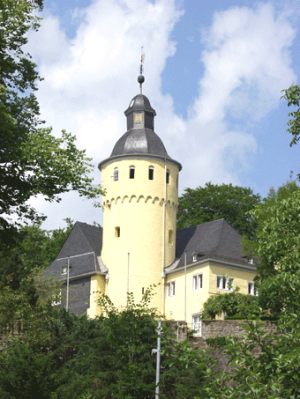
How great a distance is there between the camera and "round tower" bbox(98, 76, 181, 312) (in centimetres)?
4244

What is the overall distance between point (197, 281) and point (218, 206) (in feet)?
52.1

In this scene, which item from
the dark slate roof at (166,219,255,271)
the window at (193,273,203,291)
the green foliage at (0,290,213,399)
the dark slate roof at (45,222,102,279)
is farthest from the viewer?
the dark slate roof at (45,222,102,279)

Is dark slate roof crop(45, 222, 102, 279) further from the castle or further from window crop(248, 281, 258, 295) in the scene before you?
window crop(248, 281, 258, 295)

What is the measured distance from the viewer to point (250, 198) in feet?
181

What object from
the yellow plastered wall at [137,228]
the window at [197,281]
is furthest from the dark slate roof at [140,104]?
the window at [197,281]

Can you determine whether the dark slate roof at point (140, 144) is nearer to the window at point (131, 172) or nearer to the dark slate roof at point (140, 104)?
the window at point (131, 172)

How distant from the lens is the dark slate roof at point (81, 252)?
1781 inches

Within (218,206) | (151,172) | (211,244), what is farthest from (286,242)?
(218,206)

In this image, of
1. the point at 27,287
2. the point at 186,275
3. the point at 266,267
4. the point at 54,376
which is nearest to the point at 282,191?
the point at 266,267

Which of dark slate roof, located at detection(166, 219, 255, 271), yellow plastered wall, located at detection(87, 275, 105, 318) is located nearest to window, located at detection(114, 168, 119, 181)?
dark slate roof, located at detection(166, 219, 255, 271)

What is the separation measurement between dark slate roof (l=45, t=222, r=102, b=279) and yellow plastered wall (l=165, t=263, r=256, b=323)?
19.6 feet

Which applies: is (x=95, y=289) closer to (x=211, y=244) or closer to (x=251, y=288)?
(x=211, y=244)

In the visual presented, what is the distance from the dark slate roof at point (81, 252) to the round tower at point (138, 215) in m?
1.32

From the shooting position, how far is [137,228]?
42.9m
